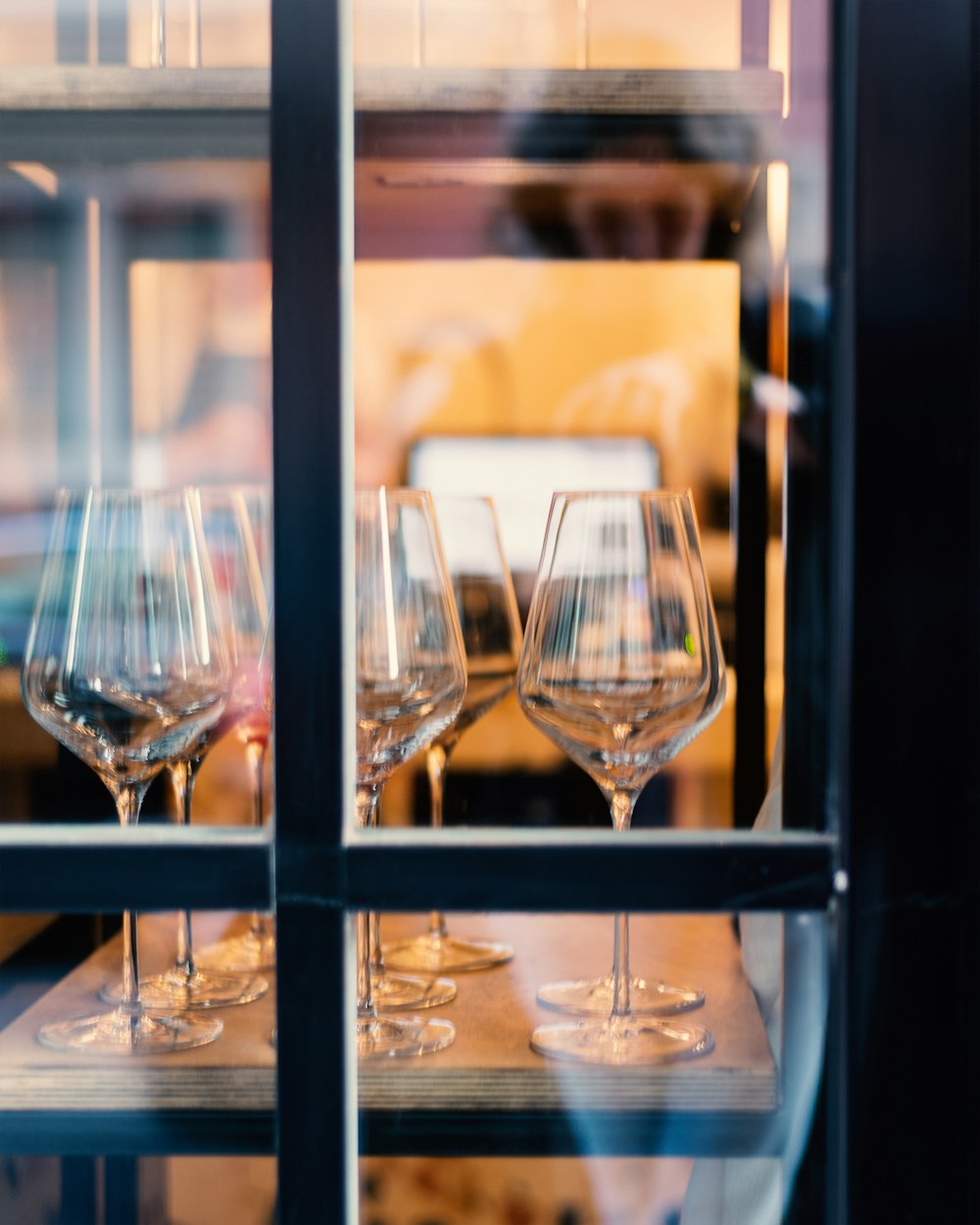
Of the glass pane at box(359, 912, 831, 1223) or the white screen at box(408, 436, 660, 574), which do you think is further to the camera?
the white screen at box(408, 436, 660, 574)

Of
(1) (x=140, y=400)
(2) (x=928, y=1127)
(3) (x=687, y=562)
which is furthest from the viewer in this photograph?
(1) (x=140, y=400)

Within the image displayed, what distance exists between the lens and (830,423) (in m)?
0.30

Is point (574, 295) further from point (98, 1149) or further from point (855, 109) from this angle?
point (98, 1149)

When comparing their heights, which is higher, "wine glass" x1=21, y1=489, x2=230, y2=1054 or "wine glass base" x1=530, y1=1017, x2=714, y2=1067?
"wine glass" x1=21, y1=489, x2=230, y2=1054

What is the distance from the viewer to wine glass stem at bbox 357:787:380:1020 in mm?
350

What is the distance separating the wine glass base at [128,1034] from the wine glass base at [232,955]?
3 cm

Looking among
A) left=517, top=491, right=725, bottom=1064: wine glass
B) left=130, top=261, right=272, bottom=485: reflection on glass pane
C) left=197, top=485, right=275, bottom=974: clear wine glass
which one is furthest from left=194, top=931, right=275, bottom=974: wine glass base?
left=130, top=261, right=272, bottom=485: reflection on glass pane

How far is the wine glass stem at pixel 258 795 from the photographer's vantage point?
0.43 metres

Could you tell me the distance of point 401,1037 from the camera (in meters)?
0.36

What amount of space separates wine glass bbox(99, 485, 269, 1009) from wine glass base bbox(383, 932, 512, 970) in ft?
0.18

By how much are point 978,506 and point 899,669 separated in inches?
1.7

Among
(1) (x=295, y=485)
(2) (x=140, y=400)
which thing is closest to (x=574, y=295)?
(2) (x=140, y=400)

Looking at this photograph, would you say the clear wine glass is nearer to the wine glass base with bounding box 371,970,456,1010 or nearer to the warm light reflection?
the wine glass base with bounding box 371,970,456,1010

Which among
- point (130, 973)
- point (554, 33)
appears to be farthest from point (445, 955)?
point (554, 33)
